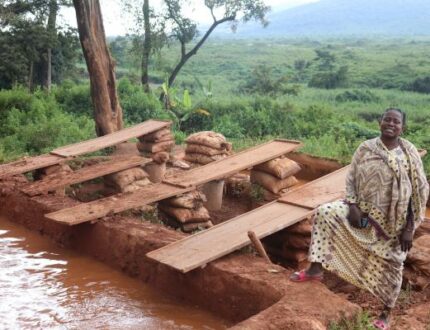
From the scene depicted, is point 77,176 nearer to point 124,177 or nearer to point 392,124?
point 124,177

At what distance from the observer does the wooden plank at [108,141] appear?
25.0 ft

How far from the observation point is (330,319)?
3723mm

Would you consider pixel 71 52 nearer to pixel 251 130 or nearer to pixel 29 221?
pixel 251 130

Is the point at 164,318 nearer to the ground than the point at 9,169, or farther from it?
nearer to the ground

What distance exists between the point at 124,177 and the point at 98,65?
3.04 metres

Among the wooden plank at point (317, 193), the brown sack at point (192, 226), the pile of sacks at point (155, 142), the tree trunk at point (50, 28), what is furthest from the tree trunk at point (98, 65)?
the tree trunk at point (50, 28)

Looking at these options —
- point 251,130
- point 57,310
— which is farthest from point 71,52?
point 57,310

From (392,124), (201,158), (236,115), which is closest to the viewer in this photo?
(392,124)

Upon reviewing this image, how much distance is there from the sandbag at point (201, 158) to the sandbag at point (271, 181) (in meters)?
0.82

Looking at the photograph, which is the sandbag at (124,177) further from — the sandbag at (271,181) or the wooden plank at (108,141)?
the sandbag at (271,181)

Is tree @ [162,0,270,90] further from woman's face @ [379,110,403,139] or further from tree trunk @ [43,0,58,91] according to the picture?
woman's face @ [379,110,403,139]

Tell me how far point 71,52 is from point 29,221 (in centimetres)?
1398

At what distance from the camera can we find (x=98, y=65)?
32.2 ft

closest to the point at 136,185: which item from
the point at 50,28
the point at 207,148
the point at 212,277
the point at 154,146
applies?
the point at 154,146
